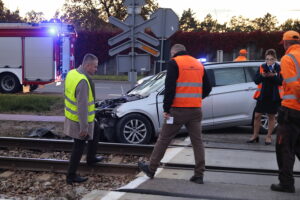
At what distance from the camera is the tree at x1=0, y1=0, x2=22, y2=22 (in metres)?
50.8

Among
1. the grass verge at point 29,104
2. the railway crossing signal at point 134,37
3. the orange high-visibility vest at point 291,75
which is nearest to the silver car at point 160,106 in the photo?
the railway crossing signal at point 134,37

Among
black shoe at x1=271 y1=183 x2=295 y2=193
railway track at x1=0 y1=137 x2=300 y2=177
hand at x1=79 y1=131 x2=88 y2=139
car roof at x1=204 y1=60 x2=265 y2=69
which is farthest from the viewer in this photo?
car roof at x1=204 y1=60 x2=265 y2=69

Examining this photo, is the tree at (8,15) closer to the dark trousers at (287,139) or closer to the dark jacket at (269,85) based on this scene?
the dark jacket at (269,85)

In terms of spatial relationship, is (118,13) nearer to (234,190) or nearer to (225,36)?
(225,36)

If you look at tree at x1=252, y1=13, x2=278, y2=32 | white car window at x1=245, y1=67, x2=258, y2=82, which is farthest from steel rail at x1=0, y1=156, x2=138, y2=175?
tree at x1=252, y1=13, x2=278, y2=32

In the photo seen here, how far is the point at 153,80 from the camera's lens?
37.2ft

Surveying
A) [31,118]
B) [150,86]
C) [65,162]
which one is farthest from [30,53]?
[65,162]

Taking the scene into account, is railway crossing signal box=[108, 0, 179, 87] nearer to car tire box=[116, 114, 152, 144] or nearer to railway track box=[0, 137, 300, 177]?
car tire box=[116, 114, 152, 144]

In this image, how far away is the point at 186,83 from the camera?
6.70m

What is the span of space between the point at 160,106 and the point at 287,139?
169 inches

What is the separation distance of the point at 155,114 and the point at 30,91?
546 inches

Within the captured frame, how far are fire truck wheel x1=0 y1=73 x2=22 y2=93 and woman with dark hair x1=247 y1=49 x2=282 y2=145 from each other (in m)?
14.3

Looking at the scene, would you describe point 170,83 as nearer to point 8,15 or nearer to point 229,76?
point 229,76

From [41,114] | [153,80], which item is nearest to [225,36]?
[41,114]
